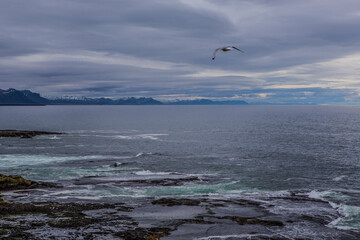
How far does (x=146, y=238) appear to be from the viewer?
29.7 m

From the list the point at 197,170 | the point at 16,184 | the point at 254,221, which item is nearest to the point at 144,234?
the point at 254,221

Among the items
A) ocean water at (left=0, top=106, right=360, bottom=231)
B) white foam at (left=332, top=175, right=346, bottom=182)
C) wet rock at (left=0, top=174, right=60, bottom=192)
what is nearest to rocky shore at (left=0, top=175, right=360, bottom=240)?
ocean water at (left=0, top=106, right=360, bottom=231)

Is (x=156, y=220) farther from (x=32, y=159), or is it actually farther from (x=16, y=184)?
(x=32, y=159)

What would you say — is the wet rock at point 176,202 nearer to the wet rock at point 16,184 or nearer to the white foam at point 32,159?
the wet rock at point 16,184

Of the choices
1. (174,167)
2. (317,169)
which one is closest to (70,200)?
(174,167)

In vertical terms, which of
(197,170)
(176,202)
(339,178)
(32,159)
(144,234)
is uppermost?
(339,178)

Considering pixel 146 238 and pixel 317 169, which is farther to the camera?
pixel 317 169

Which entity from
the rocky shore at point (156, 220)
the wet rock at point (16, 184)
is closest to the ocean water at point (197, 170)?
the rocky shore at point (156, 220)

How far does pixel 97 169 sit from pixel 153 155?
61.7 feet

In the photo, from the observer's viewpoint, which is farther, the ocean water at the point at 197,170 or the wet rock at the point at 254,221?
the ocean water at the point at 197,170

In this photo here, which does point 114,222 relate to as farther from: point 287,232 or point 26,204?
point 287,232

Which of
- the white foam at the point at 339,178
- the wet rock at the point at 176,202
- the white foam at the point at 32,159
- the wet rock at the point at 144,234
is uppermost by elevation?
the white foam at the point at 339,178

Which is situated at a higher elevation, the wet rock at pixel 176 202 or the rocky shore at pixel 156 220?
the wet rock at pixel 176 202

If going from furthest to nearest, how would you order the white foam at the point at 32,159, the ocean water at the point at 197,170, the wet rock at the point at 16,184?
the white foam at the point at 32,159, the wet rock at the point at 16,184, the ocean water at the point at 197,170
